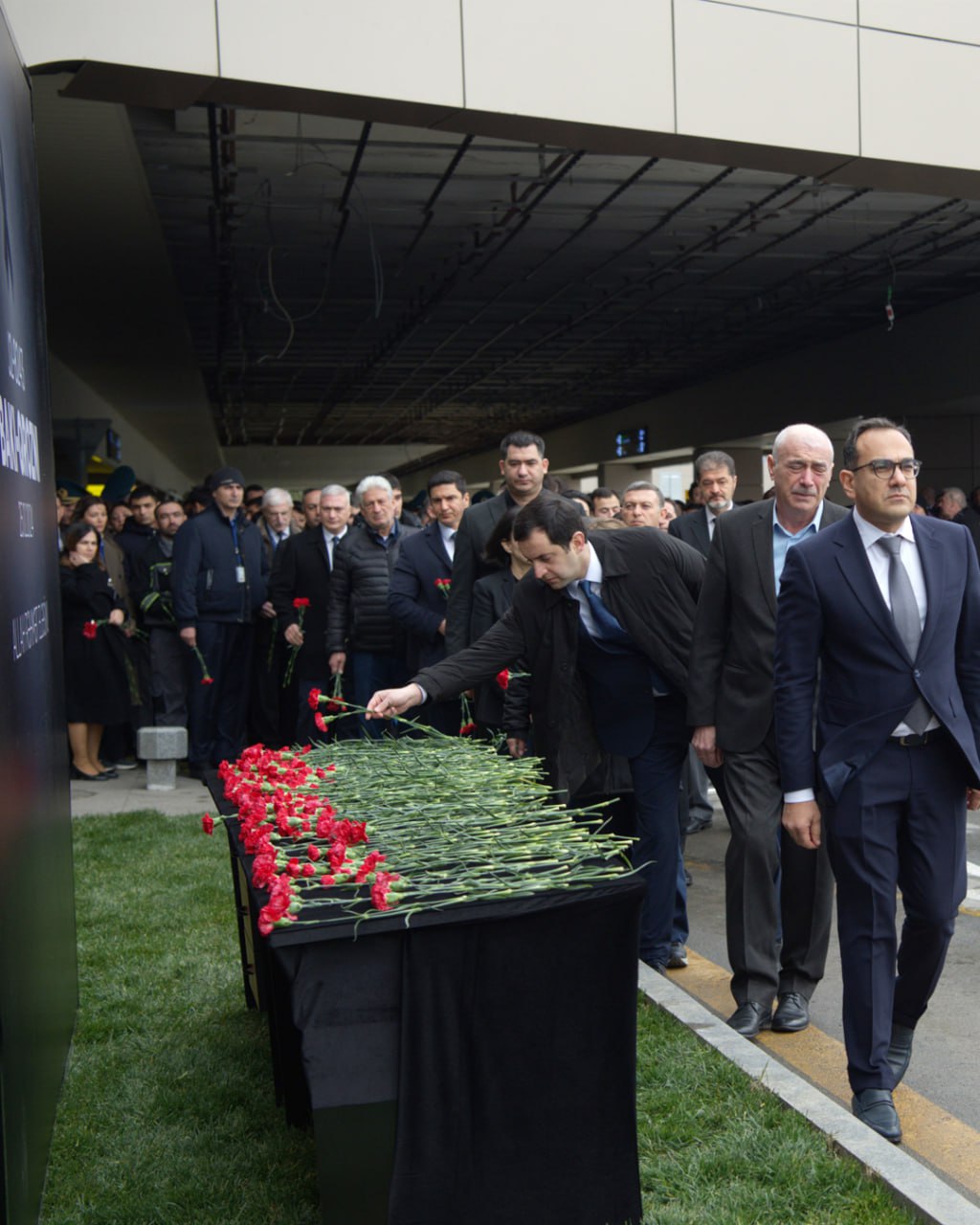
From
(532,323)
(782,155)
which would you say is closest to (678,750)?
(782,155)

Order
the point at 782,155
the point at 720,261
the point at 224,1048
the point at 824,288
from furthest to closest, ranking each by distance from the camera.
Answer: the point at 824,288, the point at 720,261, the point at 782,155, the point at 224,1048

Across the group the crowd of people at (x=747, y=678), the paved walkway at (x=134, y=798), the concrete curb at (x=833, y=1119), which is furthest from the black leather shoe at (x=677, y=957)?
the paved walkway at (x=134, y=798)

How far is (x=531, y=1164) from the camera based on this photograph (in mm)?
3348

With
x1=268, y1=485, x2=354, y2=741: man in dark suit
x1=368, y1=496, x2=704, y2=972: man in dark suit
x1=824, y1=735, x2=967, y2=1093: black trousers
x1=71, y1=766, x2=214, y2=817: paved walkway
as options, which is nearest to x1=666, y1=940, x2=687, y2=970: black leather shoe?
x1=368, y1=496, x2=704, y2=972: man in dark suit

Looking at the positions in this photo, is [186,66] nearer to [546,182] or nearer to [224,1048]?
[224,1048]

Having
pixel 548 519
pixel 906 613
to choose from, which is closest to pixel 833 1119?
pixel 906 613

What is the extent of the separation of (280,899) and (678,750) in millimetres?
3175

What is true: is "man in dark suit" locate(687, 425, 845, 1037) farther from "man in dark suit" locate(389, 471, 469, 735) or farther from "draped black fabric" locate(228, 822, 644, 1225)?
"man in dark suit" locate(389, 471, 469, 735)

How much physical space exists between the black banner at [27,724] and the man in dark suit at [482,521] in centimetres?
282

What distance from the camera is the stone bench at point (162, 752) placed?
10.9 metres

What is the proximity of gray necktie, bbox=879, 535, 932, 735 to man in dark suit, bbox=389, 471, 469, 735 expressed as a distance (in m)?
4.57

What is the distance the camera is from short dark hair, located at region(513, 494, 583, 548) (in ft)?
18.0

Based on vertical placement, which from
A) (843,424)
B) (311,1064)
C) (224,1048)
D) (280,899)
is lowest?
(224,1048)

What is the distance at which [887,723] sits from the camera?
4320 millimetres
